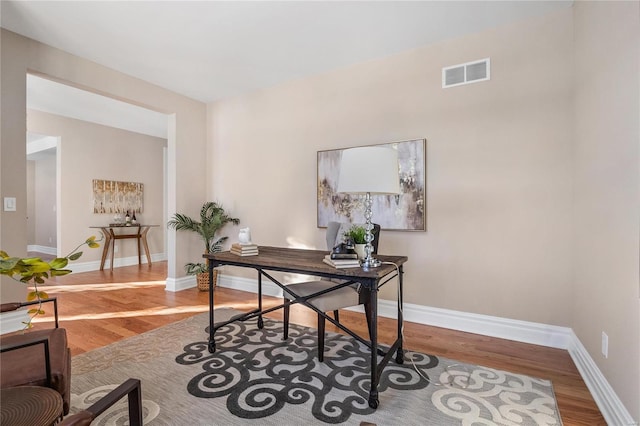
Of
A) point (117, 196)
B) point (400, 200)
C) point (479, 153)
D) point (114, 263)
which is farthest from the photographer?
point (117, 196)

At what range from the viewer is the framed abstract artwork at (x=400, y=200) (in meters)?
3.08

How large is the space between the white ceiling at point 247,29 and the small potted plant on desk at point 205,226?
184cm

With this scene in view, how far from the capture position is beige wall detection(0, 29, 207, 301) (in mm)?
2910

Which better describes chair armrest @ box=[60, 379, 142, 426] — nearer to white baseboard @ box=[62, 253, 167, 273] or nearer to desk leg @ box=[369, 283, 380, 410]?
desk leg @ box=[369, 283, 380, 410]

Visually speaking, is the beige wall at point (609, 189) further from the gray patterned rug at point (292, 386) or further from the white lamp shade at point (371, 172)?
the white lamp shade at point (371, 172)

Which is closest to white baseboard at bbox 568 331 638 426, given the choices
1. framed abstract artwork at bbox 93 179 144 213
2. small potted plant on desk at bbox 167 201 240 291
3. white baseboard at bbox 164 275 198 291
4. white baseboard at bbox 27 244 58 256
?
small potted plant on desk at bbox 167 201 240 291

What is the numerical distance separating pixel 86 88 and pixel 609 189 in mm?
4777

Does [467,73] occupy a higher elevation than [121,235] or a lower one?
higher

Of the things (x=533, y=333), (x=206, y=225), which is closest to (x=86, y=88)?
(x=206, y=225)

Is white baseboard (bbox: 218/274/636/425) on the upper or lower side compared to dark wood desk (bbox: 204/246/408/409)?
lower

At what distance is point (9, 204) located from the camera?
9.59 feet

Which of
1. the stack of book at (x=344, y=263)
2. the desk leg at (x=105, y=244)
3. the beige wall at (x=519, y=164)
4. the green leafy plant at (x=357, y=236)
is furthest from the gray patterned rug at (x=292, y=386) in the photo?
the desk leg at (x=105, y=244)

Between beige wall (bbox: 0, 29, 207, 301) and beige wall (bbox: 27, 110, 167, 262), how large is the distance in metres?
2.54

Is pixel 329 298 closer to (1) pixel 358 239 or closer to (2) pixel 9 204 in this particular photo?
(1) pixel 358 239
